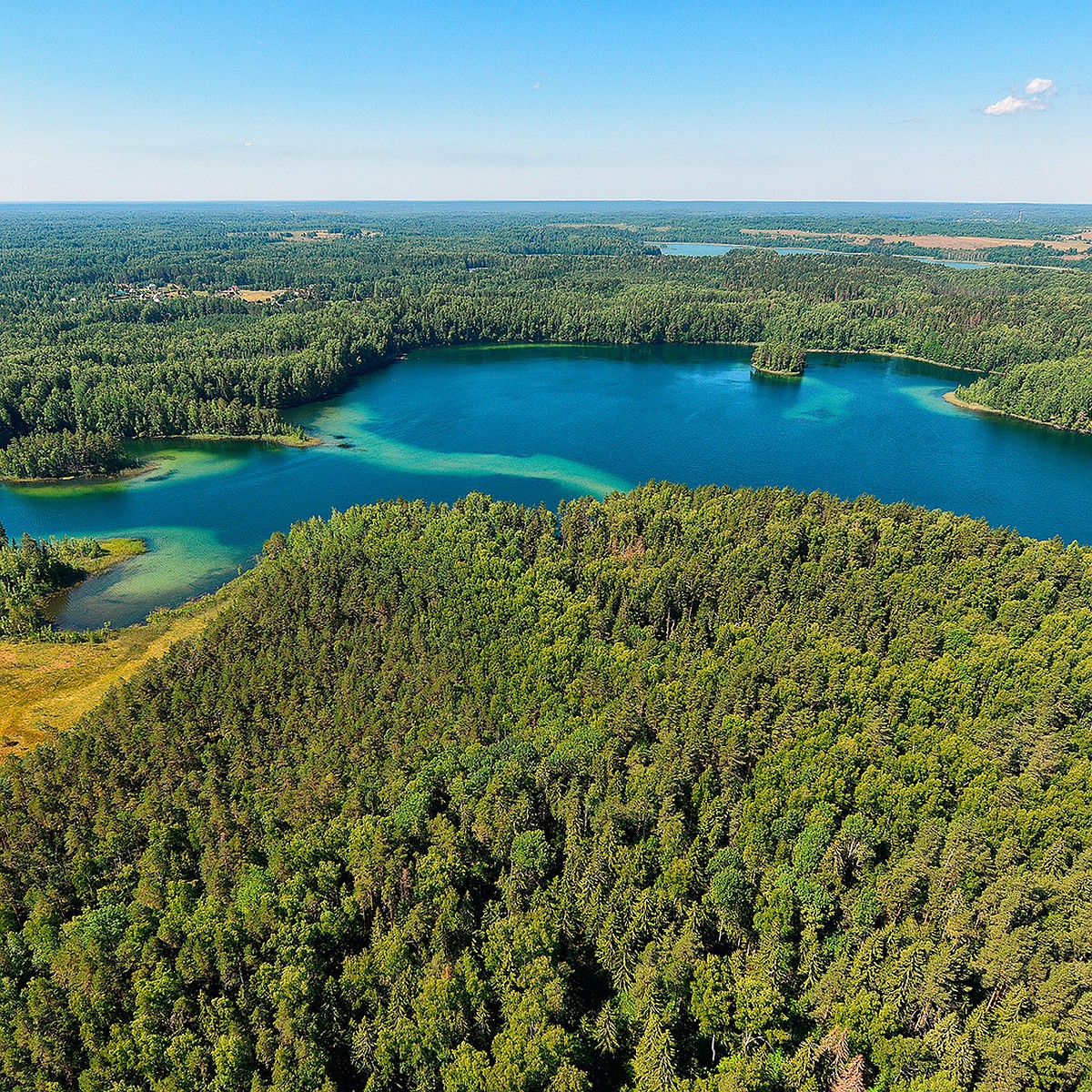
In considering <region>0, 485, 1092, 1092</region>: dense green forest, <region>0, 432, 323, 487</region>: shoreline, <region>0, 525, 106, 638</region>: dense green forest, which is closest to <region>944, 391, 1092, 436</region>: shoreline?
<region>0, 485, 1092, 1092</region>: dense green forest

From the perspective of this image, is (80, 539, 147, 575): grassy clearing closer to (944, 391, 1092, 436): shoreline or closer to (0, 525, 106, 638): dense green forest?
(0, 525, 106, 638): dense green forest

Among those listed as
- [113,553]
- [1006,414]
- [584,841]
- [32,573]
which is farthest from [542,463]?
[1006,414]

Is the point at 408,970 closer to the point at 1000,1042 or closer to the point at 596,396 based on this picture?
the point at 1000,1042

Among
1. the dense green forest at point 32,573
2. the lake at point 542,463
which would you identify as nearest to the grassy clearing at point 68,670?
the dense green forest at point 32,573

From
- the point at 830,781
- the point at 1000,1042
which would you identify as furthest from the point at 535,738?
the point at 1000,1042

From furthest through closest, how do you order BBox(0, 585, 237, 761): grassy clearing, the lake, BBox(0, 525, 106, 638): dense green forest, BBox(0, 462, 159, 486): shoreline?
BBox(0, 462, 159, 486): shoreline
the lake
BBox(0, 525, 106, 638): dense green forest
BBox(0, 585, 237, 761): grassy clearing

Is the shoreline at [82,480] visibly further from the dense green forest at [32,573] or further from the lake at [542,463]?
the dense green forest at [32,573]
